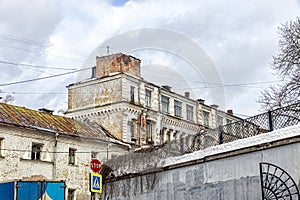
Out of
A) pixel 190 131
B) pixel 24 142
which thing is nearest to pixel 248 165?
pixel 24 142

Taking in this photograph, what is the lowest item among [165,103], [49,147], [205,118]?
[49,147]

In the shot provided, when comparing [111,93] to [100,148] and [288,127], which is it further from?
[288,127]

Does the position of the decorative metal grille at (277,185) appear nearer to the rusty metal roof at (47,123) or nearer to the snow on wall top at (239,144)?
the snow on wall top at (239,144)

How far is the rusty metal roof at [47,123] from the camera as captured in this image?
31.1m

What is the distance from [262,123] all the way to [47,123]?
20018mm

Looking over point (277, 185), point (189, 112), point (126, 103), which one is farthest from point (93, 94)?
point (277, 185)

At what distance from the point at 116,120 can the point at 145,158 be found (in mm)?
16771

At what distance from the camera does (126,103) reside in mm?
38625

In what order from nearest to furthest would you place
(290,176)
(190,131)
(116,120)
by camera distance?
(290,176), (116,120), (190,131)

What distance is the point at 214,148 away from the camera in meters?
17.7

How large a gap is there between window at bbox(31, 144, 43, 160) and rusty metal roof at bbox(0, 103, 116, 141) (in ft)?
3.59

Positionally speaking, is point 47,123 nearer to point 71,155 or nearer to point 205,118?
point 71,155

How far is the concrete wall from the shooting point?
14.3m

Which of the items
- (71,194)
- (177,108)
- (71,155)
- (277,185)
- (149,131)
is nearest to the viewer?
(277,185)
